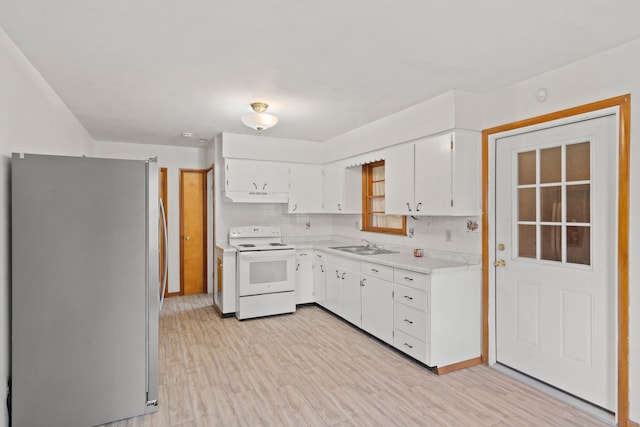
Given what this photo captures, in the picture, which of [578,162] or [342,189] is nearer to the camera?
[578,162]

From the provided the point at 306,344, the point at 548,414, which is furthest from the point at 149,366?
the point at 548,414

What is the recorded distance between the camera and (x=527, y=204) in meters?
2.91

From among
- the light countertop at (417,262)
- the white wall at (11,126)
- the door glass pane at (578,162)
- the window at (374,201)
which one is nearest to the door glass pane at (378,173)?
the window at (374,201)

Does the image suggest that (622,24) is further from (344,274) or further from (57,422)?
(57,422)

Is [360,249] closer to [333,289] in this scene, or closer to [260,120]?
[333,289]

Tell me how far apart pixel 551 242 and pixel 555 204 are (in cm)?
29

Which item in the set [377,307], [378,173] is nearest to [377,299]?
[377,307]

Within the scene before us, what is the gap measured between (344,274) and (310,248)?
88 centimetres

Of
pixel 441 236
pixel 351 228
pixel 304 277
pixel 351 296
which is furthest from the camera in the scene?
pixel 351 228

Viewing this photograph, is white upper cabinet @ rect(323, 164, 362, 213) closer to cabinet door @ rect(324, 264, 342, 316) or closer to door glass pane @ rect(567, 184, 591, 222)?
cabinet door @ rect(324, 264, 342, 316)

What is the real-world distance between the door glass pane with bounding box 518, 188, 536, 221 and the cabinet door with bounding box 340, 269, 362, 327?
1.78m

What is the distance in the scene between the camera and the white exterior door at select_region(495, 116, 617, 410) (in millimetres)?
2387

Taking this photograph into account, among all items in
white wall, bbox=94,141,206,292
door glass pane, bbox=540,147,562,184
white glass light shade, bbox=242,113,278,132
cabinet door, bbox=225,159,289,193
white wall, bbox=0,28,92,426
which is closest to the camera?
white wall, bbox=0,28,92,426

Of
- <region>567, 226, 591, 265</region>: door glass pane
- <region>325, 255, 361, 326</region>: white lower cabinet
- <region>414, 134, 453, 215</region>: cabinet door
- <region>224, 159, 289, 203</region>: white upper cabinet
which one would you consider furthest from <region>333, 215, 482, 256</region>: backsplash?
<region>224, 159, 289, 203</region>: white upper cabinet
